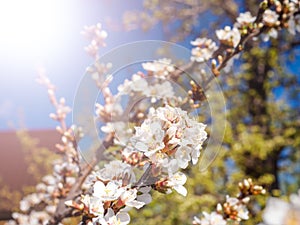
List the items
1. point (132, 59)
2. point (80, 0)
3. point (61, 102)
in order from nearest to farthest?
point (132, 59), point (61, 102), point (80, 0)

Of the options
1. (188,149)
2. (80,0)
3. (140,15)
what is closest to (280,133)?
(140,15)

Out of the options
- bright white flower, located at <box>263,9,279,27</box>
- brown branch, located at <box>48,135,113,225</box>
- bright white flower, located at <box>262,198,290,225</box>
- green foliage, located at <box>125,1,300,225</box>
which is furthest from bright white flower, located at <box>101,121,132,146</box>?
green foliage, located at <box>125,1,300,225</box>

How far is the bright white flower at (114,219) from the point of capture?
750 mm

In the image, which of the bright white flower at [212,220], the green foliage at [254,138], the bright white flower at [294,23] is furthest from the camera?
the green foliage at [254,138]

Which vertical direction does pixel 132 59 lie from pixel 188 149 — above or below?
above

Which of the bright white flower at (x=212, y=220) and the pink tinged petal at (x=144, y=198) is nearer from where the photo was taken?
→ the pink tinged petal at (x=144, y=198)

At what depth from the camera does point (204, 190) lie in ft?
14.4

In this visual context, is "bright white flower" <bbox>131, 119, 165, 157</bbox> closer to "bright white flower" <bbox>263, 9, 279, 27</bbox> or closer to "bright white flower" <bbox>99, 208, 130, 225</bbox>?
"bright white flower" <bbox>99, 208, 130, 225</bbox>

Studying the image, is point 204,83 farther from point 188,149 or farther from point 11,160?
point 11,160

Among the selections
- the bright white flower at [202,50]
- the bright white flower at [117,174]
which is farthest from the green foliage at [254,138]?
the bright white flower at [117,174]

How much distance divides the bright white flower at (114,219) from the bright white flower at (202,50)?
2.63 feet

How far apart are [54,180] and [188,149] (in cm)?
92

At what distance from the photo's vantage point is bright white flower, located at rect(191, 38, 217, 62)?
1484 mm

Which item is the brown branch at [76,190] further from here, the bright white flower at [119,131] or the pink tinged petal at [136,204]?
the pink tinged petal at [136,204]
